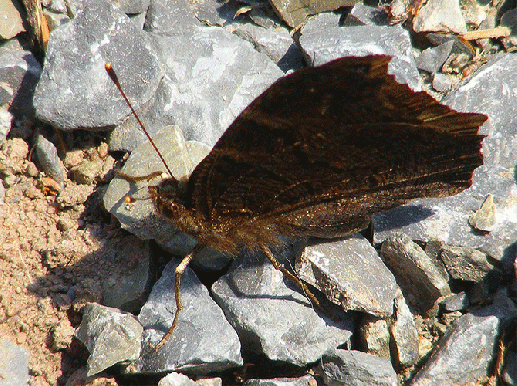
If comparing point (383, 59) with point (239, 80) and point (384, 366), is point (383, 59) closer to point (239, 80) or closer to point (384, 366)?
point (384, 366)

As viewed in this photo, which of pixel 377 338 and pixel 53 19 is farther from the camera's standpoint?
pixel 53 19

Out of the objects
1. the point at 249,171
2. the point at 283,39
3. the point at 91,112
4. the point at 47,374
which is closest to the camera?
the point at 249,171

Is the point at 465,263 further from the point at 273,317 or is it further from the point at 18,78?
the point at 18,78

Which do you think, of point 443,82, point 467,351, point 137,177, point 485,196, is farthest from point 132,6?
point 467,351

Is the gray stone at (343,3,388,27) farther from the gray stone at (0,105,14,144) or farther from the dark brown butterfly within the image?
the gray stone at (0,105,14,144)

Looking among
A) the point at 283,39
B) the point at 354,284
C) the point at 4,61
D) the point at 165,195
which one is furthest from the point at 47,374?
the point at 283,39

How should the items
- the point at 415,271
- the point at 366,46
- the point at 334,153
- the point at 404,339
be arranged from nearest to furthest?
the point at 334,153, the point at 404,339, the point at 415,271, the point at 366,46
